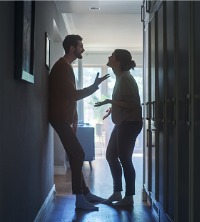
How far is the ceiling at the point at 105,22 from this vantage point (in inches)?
164

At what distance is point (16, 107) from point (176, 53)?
0.98m

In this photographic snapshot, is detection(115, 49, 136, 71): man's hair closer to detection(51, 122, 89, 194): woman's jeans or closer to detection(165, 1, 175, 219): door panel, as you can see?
detection(51, 122, 89, 194): woman's jeans

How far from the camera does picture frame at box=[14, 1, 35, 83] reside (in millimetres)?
1880

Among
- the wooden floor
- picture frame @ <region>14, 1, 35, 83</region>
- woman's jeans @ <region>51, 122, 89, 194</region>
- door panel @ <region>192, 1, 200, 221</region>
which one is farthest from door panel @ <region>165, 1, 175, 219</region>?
woman's jeans @ <region>51, 122, 89, 194</region>

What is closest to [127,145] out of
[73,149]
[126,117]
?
[126,117]

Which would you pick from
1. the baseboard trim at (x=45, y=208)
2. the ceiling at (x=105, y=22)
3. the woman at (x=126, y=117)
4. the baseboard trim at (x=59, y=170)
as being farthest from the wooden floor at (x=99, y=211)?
the ceiling at (x=105, y=22)

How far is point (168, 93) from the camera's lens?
2391mm

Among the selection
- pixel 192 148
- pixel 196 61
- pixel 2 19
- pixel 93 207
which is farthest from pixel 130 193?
pixel 2 19

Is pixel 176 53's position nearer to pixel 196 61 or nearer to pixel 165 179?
pixel 196 61

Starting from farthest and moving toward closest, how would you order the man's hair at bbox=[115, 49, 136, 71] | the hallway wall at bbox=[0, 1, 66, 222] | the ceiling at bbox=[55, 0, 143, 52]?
the ceiling at bbox=[55, 0, 143, 52] < the man's hair at bbox=[115, 49, 136, 71] < the hallway wall at bbox=[0, 1, 66, 222]

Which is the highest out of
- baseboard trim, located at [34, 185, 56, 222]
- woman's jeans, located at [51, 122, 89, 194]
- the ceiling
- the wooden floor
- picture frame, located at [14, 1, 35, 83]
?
the ceiling

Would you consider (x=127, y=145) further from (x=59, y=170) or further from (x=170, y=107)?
(x=59, y=170)

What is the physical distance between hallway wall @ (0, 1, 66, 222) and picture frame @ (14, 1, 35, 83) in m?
0.05

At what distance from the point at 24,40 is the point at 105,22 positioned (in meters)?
4.39
